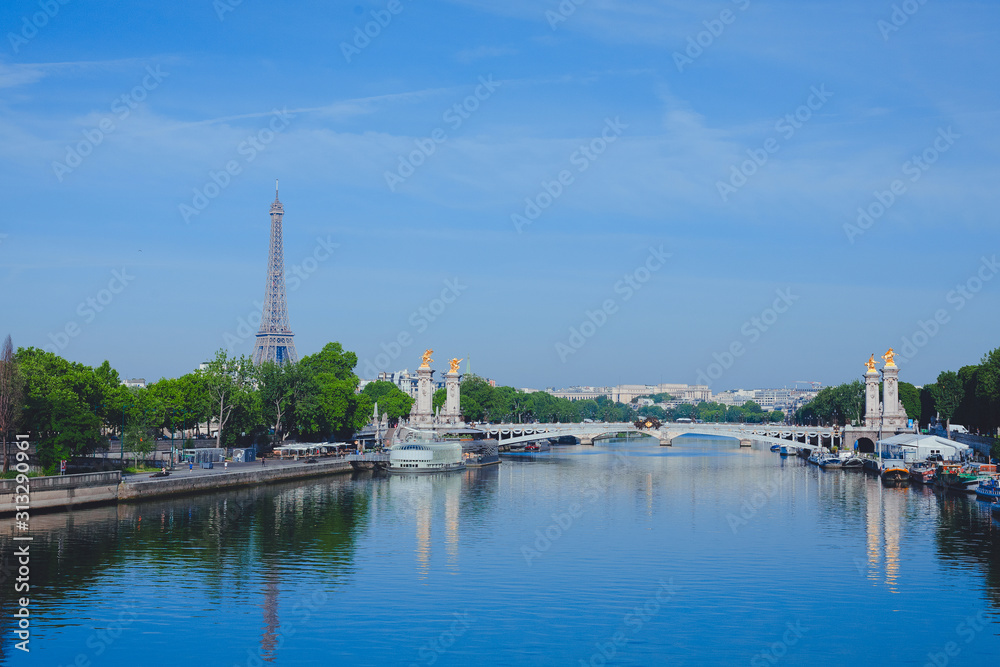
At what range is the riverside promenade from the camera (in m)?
43.0

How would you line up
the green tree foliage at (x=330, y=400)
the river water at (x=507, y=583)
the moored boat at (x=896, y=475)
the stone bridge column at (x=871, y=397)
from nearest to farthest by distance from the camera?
the river water at (x=507, y=583) → the moored boat at (x=896, y=475) → the green tree foliage at (x=330, y=400) → the stone bridge column at (x=871, y=397)

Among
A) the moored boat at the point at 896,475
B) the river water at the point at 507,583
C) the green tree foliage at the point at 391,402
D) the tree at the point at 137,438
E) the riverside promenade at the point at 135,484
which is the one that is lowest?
the river water at the point at 507,583

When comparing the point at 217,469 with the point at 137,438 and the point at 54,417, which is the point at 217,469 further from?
the point at 54,417

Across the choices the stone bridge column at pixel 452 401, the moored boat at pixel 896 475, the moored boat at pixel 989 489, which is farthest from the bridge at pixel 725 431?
the moored boat at pixel 989 489

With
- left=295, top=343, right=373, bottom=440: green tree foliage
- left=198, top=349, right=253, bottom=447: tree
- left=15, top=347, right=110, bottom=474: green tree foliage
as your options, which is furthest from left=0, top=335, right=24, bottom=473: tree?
left=295, top=343, right=373, bottom=440: green tree foliage

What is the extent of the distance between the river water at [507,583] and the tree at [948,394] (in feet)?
168

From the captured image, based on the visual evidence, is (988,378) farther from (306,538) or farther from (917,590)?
(306,538)

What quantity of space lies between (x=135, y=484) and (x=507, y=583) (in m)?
24.0

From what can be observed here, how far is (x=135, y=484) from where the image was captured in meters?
49.2

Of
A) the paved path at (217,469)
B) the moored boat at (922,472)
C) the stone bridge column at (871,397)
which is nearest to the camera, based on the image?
the paved path at (217,469)

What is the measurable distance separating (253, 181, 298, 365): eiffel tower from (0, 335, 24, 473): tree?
72.8 meters

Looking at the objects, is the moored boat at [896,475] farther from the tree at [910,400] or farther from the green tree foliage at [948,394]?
the tree at [910,400]

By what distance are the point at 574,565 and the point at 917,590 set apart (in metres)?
10.7

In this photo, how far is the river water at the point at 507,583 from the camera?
2517cm
